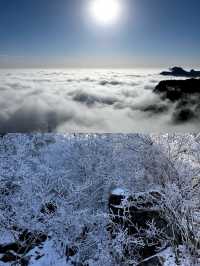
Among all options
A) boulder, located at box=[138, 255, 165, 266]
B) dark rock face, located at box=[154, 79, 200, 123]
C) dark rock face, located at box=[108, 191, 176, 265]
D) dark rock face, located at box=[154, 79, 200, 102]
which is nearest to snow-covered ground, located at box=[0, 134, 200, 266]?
boulder, located at box=[138, 255, 165, 266]

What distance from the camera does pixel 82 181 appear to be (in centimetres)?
2892

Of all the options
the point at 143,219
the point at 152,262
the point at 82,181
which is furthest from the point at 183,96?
the point at 82,181

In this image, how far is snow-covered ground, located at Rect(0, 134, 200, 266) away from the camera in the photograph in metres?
20.8

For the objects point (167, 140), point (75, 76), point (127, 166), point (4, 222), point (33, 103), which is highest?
point (75, 76)

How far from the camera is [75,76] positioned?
18.0 meters

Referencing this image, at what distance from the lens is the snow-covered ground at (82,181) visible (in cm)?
2080

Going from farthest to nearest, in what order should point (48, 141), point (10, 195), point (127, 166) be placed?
point (48, 141), point (127, 166), point (10, 195)

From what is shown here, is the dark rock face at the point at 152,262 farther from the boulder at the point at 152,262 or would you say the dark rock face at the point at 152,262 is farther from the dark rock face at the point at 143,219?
the dark rock face at the point at 143,219

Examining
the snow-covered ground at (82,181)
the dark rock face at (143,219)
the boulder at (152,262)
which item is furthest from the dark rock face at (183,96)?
the boulder at (152,262)

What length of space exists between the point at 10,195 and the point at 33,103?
9349 millimetres

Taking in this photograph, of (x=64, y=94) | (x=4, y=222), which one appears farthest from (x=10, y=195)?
(x=64, y=94)

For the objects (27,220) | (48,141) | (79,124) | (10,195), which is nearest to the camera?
(79,124)

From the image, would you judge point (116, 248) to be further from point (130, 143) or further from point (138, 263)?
point (130, 143)

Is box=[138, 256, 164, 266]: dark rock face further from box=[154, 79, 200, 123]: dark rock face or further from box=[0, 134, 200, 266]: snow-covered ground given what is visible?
box=[154, 79, 200, 123]: dark rock face
